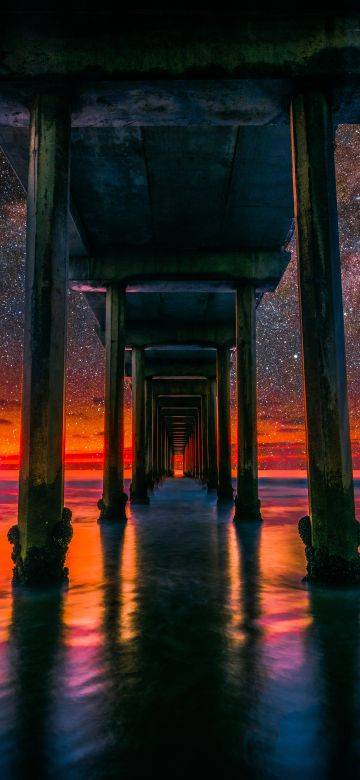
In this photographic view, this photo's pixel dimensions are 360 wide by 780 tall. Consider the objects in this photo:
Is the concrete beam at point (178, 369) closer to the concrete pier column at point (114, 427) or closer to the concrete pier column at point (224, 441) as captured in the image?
the concrete pier column at point (224, 441)

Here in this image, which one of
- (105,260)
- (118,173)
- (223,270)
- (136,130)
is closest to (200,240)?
(223,270)

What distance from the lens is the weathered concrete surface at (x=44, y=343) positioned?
5367 millimetres

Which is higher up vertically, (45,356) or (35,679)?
(45,356)

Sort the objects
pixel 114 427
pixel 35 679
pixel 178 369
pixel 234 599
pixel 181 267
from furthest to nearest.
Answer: pixel 178 369 → pixel 181 267 → pixel 114 427 → pixel 234 599 → pixel 35 679

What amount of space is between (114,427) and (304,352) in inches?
259

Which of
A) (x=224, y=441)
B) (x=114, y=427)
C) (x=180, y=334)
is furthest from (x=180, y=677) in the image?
(x=180, y=334)

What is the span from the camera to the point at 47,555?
536cm

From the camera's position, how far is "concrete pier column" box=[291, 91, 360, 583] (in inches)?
204

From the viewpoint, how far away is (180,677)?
2.91m

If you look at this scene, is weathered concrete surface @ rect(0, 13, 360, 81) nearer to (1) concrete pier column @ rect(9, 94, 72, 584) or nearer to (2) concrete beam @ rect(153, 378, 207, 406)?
(1) concrete pier column @ rect(9, 94, 72, 584)

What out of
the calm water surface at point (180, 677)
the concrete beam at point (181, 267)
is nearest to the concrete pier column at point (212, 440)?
the concrete beam at point (181, 267)

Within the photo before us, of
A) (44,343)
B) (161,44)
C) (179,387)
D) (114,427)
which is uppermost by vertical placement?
(161,44)

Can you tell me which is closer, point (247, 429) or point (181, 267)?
point (247, 429)

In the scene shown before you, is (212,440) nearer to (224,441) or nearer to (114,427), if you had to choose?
(224,441)
